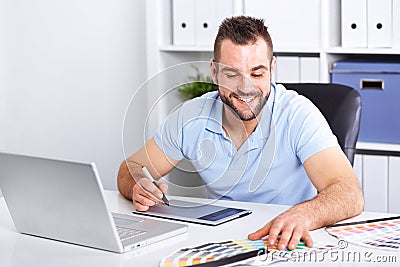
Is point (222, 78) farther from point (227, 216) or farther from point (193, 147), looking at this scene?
point (227, 216)

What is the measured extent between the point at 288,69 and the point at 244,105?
4.46ft

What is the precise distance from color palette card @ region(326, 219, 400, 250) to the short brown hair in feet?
1.76

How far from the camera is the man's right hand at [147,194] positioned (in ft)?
6.55

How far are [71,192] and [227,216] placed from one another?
0.42m

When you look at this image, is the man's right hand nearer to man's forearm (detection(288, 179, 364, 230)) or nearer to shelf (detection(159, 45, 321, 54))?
man's forearm (detection(288, 179, 364, 230))

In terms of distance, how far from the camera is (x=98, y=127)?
408 centimetres

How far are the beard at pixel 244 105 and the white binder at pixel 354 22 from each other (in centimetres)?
124

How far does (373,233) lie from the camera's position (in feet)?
5.74

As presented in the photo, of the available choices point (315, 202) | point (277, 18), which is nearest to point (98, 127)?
point (277, 18)

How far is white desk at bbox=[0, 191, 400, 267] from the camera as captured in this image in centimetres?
161

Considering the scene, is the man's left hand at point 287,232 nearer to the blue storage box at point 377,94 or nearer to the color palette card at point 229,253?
the color palette card at point 229,253

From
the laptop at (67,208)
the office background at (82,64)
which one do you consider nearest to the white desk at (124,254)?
the laptop at (67,208)

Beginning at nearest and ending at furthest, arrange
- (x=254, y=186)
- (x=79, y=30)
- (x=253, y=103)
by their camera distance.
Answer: (x=253, y=103) → (x=254, y=186) → (x=79, y=30)

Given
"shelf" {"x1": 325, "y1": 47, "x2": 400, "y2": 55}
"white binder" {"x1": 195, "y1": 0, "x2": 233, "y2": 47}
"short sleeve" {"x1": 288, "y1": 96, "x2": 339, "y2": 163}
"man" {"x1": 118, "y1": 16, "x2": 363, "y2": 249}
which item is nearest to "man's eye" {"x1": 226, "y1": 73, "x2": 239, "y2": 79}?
"man" {"x1": 118, "y1": 16, "x2": 363, "y2": 249}
